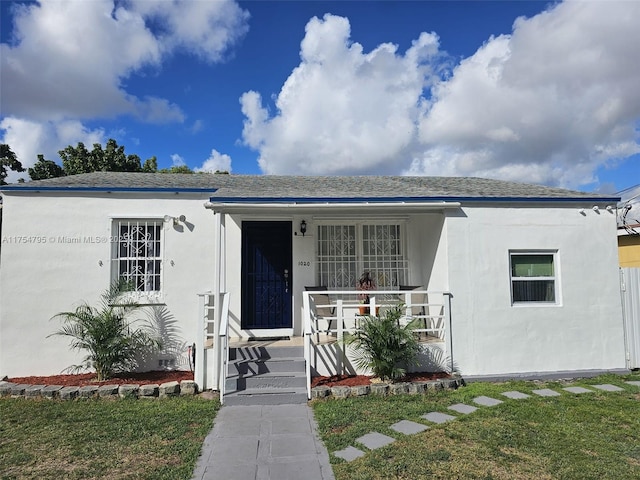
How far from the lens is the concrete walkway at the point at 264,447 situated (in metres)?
3.92

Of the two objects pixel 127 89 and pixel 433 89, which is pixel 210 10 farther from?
pixel 433 89

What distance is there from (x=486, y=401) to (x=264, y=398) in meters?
3.52

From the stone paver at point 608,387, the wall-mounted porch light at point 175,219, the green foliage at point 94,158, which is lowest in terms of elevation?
the stone paver at point 608,387

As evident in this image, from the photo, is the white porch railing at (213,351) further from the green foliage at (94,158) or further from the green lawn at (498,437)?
the green foliage at (94,158)

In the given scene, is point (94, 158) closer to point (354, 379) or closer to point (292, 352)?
point (292, 352)

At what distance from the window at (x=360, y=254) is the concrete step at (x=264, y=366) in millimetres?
2526

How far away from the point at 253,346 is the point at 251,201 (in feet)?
9.14

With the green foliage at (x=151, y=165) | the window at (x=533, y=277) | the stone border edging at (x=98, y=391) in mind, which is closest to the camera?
the stone border edging at (x=98, y=391)

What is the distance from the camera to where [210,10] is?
875 centimetres

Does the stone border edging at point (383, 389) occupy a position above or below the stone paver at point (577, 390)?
above

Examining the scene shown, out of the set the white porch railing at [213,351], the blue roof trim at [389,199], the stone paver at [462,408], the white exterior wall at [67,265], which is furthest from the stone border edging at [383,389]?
the blue roof trim at [389,199]

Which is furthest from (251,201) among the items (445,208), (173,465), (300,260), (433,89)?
(433,89)

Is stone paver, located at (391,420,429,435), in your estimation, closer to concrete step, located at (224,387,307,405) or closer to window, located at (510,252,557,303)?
concrete step, located at (224,387,307,405)

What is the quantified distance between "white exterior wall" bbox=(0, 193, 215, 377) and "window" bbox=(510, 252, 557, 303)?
6.26m
